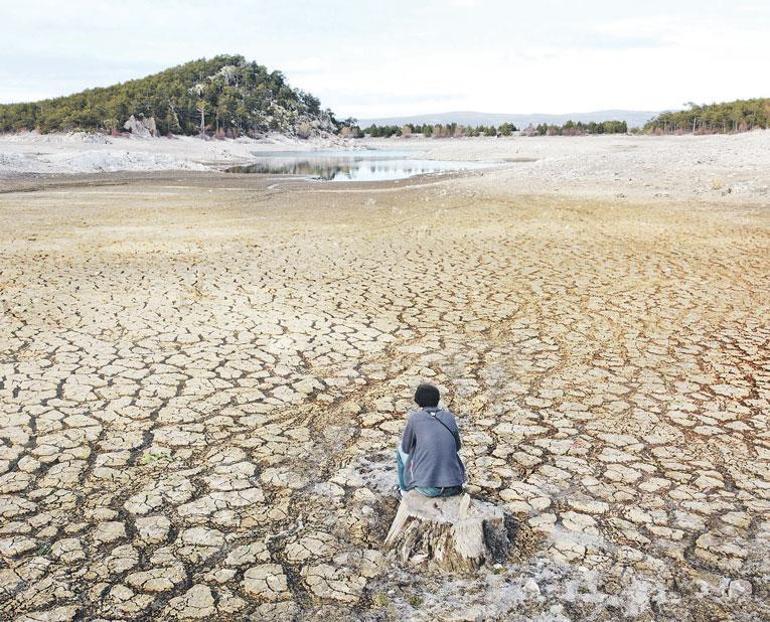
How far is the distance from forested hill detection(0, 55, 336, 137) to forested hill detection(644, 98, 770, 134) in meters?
54.2

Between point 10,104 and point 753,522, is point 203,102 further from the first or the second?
point 753,522

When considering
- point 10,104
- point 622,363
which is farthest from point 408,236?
point 10,104

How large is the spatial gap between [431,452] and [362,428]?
159 centimetres

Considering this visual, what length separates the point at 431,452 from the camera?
11.3 feet

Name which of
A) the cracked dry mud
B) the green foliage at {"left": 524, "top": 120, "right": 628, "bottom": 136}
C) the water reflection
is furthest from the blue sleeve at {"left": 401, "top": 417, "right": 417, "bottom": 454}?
the green foliage at {"left": 524, "top": 120, "right": 628, "bottom": 136}

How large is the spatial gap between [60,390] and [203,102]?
93.8m

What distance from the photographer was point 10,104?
89.2m

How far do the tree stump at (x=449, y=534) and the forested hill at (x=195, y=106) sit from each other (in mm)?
74078

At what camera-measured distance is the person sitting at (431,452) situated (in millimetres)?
3441

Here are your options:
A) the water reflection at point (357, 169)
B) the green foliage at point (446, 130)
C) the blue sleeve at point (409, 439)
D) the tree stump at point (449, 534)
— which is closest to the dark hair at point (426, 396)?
the blue sleeve at point (409, 439)

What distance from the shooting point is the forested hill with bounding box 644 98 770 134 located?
63719 mm

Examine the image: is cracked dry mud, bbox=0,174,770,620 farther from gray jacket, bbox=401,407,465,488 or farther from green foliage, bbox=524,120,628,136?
green foliage, bbox=524,120,628,136

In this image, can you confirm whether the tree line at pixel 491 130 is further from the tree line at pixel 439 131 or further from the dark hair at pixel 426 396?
the dark hair at pixel 426 396

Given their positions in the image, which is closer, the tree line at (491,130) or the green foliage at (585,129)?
the green foliage at (585,129)
